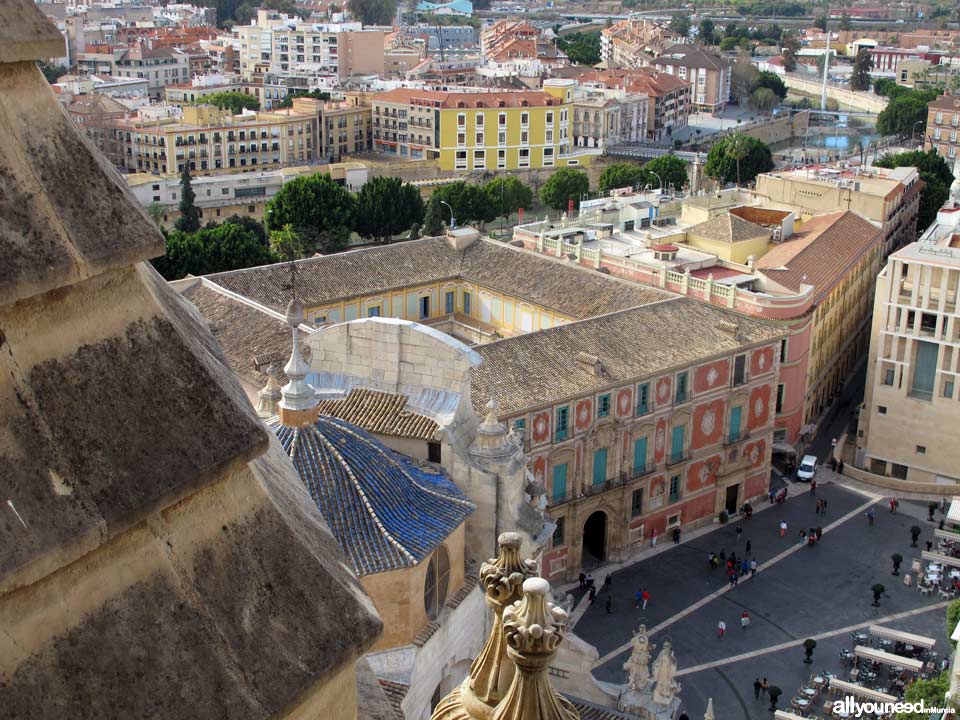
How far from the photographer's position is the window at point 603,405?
49.1 metres

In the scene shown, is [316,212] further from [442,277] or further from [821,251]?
[821,251]

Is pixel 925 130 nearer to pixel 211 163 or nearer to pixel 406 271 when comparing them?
pixel 211 163

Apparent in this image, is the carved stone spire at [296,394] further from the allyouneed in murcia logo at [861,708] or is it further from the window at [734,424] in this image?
the window at [734,424]

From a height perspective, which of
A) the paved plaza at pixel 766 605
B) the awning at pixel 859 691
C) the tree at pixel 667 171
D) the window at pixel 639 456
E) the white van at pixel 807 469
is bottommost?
the paved plaza at pixel 766 605

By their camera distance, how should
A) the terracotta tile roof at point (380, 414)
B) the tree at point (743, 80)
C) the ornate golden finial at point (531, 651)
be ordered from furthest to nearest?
the tree at point (743, 80)
the terracotta tile roof at point (380, 414)
the ornate golden finial at point (531, 651)

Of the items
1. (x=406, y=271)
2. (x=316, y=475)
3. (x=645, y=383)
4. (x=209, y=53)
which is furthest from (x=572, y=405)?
(x=209, y=53)

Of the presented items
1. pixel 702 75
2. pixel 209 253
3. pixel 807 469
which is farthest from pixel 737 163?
pixel 702 75

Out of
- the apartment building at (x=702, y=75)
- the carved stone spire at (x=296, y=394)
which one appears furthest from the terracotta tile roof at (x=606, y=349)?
the apartment building at (x=702, y=75)

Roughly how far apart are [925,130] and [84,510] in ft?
511

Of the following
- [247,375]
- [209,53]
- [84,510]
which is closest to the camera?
[84,510]

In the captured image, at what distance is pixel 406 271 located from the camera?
6494cm

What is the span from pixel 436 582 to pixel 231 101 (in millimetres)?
131630

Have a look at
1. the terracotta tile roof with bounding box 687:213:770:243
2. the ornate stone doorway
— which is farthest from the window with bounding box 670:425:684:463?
the terracotta tile roof with bounding box 687:213:770:243

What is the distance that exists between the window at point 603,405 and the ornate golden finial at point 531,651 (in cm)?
4020
